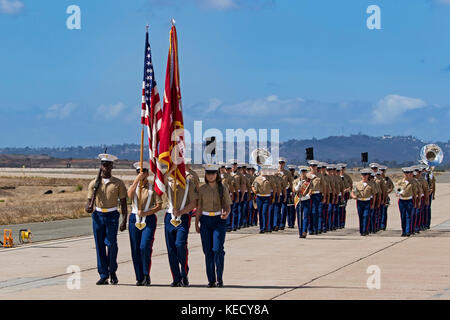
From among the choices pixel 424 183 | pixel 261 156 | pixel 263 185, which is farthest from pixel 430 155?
pixel 263 185

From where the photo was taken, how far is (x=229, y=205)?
1356cm

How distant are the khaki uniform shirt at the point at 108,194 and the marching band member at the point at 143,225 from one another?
0.52ft

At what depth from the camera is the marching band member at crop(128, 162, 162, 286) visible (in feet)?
44.7

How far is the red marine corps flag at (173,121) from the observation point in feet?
45.0

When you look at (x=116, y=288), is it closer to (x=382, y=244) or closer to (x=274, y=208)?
(x=382, y=244)

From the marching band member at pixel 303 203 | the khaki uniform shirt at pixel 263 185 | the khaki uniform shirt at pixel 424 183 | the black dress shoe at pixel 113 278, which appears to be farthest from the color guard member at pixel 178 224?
the khaki uniform shirt at pixel 424 183

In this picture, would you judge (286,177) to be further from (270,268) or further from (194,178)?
Result: (270,268)

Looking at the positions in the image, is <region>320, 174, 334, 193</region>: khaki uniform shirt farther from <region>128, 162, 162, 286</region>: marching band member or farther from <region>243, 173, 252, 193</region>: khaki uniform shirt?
<region>128, 162, 162, 286</region>: marching band member

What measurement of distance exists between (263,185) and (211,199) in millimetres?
11380

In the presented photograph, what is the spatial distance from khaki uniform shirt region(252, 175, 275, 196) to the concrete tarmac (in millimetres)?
1186

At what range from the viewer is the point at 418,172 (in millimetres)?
24625

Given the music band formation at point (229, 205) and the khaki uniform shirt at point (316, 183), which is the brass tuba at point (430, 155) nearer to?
the music band formation at point (229, 205)
